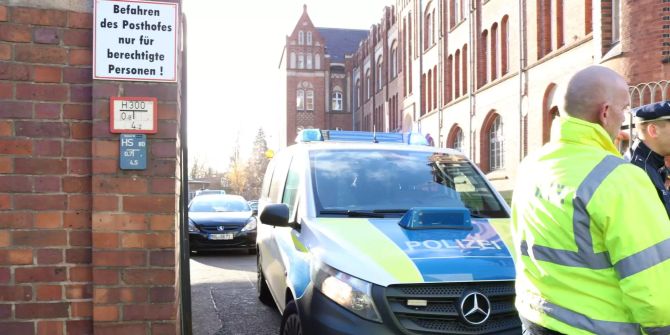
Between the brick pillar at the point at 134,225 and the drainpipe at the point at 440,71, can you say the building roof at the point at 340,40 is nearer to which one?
the drainpipe at the point at 440,71

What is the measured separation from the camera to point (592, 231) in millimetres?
1789

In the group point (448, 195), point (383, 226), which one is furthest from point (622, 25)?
point (383, 226)

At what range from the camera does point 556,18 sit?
19.7 m

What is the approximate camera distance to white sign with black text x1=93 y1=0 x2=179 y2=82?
3.05 meters

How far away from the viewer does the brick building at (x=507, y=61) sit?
13.8 metres

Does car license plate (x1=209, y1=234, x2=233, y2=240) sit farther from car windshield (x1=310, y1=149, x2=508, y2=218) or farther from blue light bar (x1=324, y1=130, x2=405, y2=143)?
car windshield (x1=310, y1=149, x2=508, y2=218)

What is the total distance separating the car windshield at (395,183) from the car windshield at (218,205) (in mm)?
8245

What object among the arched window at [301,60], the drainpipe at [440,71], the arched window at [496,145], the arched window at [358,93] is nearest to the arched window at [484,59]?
the arched window at [496,145]

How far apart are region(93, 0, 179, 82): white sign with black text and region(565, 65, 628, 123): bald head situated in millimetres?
2091

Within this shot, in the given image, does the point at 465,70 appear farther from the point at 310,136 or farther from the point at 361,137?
the point at 310,136

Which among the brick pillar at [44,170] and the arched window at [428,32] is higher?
the arched window at [428,32]

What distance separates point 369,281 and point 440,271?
403 mm

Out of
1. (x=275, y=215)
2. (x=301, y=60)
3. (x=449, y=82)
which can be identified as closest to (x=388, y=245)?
(x=275, y=215)

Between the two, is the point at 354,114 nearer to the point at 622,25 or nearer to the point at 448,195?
the point at 622,25
